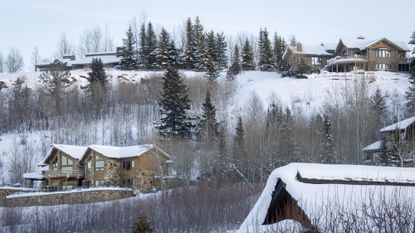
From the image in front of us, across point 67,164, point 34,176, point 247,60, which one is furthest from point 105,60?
point 67,164

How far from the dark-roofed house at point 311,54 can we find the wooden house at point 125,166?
38957mm

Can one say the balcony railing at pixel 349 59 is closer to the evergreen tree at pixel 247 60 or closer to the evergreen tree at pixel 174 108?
the evergreen tree at pixel 247 60

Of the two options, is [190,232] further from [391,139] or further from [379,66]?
[379,66]

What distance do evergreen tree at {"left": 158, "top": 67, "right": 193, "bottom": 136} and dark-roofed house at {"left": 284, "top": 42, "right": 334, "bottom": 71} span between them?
25.5 m

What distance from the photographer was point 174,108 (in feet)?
193

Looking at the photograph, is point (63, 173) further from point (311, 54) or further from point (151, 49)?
point (311, 54)

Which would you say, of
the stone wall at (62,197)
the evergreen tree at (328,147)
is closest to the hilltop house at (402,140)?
the evergreen tree at (328,147)

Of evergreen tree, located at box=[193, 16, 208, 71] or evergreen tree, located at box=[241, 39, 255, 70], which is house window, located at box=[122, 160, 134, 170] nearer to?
evergreen tree, located at box=[193, 16, 208, 71]

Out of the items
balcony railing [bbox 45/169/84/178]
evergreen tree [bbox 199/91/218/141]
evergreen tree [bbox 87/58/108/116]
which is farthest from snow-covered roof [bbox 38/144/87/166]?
evergreen tree [bbox 87/58/108/116]

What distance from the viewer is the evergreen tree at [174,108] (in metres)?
57.8

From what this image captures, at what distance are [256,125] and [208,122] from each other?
5985mm

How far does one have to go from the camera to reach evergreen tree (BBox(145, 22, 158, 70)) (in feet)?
280

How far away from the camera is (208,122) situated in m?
57.2

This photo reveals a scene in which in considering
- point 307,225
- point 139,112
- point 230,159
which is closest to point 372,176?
point 307,225
